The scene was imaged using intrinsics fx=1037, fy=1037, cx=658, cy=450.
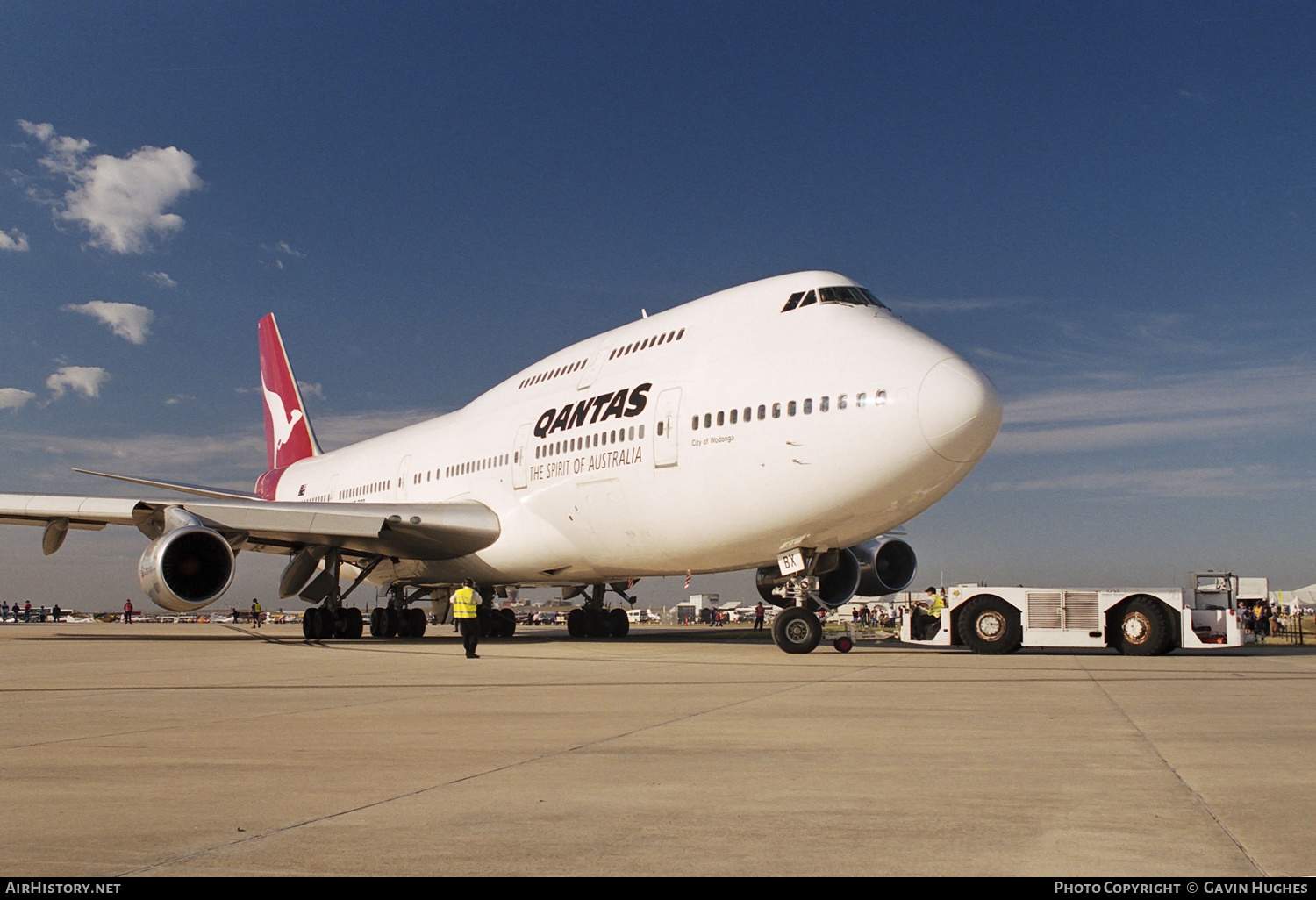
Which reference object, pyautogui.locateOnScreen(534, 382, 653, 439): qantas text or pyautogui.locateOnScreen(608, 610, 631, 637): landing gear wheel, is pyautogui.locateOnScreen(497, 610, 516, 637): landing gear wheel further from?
pyautogui.locateOnScreen(534, 382, 653, 439): qantas text

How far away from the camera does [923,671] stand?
11.5 m

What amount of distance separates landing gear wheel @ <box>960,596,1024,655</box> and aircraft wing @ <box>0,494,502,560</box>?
891cm

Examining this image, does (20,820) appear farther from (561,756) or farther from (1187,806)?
(1187,806)

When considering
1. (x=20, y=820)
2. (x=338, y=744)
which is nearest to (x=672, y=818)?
(x=20, y=820)

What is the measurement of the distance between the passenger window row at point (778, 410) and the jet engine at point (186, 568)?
8586mm

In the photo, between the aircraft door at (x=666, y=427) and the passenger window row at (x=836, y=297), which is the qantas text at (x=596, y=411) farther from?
the passenger window row at (x=836, y=297)

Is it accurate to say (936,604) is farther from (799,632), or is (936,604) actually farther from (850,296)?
(850,296)

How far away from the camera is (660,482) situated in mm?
15781

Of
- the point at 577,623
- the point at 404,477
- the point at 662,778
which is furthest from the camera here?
the point at 404,477

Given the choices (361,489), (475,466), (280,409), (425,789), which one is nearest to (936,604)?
(475,466)

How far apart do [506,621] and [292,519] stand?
19.5 feet

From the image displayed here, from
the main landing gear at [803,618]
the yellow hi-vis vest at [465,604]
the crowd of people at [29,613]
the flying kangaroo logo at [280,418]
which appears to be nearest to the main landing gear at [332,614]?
the yellow hi-vis vest at [465,604]

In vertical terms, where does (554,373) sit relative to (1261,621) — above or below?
above
